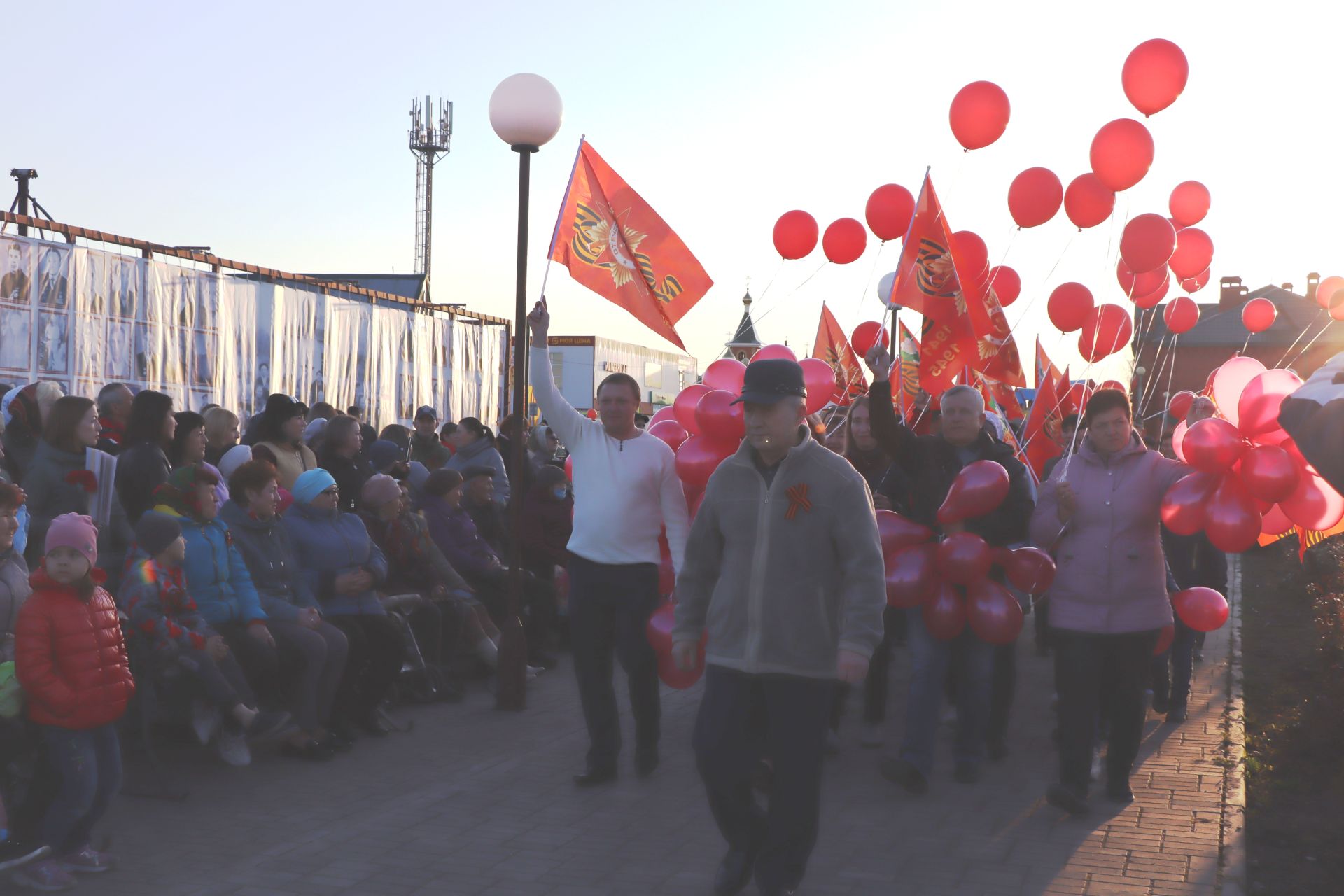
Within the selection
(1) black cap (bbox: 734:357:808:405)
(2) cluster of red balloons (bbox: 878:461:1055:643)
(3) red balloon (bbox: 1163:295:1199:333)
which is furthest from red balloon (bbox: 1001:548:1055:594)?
(3) red balloon (bbox: 1163:295:1199:333)

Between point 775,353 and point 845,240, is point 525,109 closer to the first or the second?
point 775,353

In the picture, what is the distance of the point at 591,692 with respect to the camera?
21.4ft

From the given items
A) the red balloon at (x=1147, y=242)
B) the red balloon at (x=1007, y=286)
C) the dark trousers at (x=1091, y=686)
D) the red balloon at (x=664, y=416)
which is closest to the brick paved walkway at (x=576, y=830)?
the dark trousers at (x=1091, y=686)

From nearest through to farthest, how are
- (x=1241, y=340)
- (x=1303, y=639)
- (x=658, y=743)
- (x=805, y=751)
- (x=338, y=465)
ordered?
1. (x=805, y=751)
2. (x=658, y=743)
3. (x=338, y=465)
4. (x=1303, y=639)
5. (x=1241, y=340)

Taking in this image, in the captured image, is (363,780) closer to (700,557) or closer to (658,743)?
(658,743)

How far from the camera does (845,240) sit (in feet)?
37.4

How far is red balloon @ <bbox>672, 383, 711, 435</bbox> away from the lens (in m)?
7.15

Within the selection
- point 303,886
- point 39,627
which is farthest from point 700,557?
point 39,627

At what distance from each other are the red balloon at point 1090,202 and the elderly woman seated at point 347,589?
560 centimetres

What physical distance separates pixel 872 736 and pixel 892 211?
15.8 ft

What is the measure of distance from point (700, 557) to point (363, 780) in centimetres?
269

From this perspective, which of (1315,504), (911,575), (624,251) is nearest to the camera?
(1315,504)

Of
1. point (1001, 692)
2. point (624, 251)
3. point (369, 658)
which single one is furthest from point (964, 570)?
point (369, 658)

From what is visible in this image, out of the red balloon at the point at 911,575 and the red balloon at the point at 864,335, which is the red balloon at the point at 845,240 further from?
the red balloon at the point at 911,575
